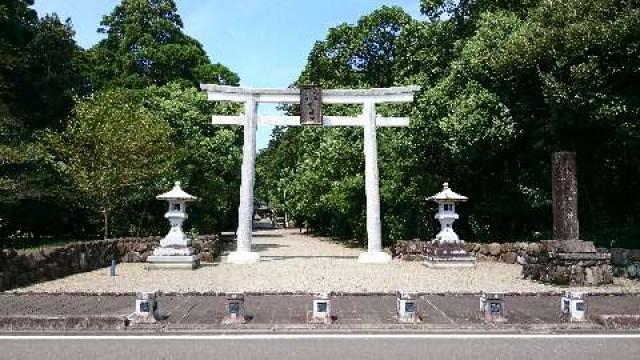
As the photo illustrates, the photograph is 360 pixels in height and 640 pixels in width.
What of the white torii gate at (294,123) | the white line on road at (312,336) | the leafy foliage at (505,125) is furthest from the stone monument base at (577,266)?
the white torii gate at (294,123)

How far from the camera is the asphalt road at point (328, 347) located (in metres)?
7.25

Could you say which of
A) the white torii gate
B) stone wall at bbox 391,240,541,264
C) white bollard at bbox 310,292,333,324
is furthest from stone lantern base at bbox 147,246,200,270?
white bollard at bbox 310,292,333,324

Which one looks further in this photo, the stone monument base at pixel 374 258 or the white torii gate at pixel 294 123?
the white torii gate at pixel 294 123

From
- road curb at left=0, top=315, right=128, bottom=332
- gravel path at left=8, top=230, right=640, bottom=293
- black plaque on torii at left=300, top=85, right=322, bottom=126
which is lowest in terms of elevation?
road curb at left=0, top=315, right=128, bottom=332

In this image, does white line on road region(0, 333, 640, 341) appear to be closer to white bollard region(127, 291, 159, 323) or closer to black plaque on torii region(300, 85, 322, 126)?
white bollard region(127, 291, 159, 323)

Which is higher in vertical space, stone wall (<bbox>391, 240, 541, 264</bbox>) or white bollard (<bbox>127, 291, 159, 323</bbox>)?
stone wall (<bbox>391, 240, 541, 264</bbox>)

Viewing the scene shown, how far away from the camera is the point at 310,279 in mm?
16141

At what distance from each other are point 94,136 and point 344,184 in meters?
11.2

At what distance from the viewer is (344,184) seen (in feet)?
91.0

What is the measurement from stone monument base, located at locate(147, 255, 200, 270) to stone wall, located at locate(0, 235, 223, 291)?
197cm

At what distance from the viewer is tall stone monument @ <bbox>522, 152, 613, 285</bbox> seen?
14.4 meters

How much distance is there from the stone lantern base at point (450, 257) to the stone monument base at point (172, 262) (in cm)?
823

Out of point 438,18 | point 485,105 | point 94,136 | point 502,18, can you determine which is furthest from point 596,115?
point 94,136

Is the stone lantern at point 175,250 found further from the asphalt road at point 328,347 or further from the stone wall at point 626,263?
the stone wall at point 626,263
